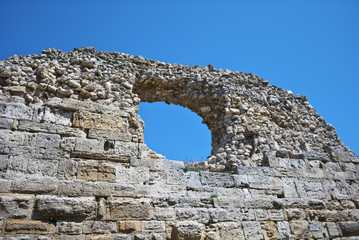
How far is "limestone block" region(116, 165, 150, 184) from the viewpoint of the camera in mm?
4559

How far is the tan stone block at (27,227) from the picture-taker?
364 centimetres

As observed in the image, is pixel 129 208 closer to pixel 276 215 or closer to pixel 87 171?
pixel 87 171

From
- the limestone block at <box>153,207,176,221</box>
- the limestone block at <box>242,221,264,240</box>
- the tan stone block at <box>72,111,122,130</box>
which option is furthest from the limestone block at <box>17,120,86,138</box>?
the limestone block at <box>242,221,264,240</box>

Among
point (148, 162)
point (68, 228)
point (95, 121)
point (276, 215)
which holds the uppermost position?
point (95, 121)

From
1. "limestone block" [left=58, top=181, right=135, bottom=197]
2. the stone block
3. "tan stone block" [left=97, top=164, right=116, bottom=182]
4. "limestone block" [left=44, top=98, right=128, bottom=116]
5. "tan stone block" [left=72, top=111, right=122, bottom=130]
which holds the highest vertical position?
"limestone block" [left=44, top=98, right=128, bottom=116]

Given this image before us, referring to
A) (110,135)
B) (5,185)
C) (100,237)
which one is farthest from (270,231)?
(5,185)

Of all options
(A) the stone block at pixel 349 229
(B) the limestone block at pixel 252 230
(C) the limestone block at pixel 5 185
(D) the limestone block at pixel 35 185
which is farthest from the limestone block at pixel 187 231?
(A) the stone block at pixel 349 229

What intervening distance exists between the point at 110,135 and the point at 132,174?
72cm

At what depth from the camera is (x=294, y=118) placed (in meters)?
7.27

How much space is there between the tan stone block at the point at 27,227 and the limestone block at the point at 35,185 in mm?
393

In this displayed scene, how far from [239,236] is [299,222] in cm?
128

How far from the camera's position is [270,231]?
494cm

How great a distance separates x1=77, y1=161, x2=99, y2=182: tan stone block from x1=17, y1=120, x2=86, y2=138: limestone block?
494 mm

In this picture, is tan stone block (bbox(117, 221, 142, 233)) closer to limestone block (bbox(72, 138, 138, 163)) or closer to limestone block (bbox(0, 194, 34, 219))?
limestone block (bbox(72, 138, 138, 163))
